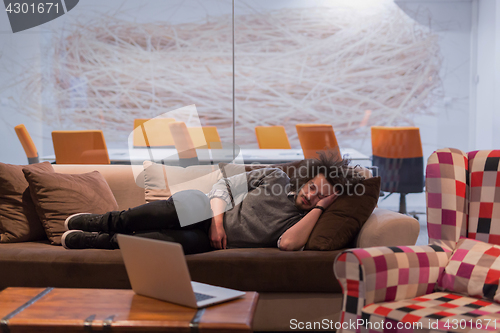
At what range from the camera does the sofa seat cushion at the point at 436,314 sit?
4.09ft

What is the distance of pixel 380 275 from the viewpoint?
142 cm

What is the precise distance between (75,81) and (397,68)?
10.7 ft

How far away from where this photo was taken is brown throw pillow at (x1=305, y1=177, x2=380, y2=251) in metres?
1.96

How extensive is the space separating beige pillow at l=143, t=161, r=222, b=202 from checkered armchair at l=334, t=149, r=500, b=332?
119cm

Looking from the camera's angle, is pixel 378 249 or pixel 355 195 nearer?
pixel 378 249

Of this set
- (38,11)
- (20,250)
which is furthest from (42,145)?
(20,250)

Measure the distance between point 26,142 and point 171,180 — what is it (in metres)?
2.41

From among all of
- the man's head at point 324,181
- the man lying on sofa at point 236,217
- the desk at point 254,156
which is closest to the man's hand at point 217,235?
the man lying on sofa at point 236,217

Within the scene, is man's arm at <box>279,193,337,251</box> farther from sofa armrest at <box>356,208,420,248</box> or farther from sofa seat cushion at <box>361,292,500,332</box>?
sofa seat cushion at <box>361,292,500,332</box>

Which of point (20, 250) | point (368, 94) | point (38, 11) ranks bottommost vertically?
point (20, 250)

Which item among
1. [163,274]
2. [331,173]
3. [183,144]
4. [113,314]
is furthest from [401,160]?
[113,314]

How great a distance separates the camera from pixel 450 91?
14.9 ft

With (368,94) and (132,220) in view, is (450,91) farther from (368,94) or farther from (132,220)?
(132,220)

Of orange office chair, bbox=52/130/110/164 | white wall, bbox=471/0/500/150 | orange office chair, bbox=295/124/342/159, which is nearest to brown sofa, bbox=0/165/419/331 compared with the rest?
orange office chair, bbox=52/130/110/164
